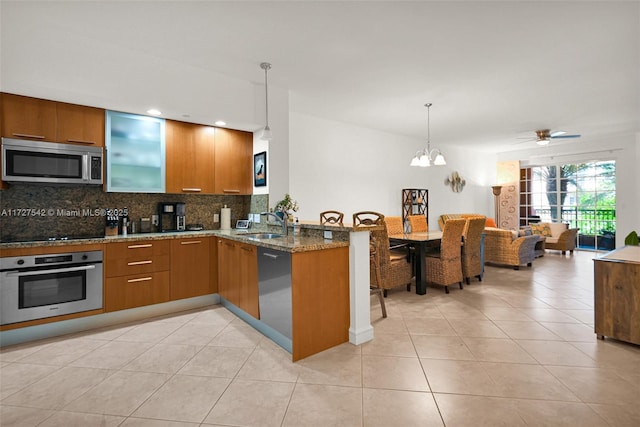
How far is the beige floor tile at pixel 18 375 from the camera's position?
6.58 feet

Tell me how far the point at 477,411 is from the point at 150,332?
8.92ft

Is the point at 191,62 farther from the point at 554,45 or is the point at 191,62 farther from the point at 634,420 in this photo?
the point at 634,420

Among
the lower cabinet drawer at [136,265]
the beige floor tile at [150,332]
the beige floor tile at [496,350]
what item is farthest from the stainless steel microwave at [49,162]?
the beige floor tile at [496,350]

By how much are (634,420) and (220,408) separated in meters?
2.25

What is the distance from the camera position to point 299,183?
496 cm

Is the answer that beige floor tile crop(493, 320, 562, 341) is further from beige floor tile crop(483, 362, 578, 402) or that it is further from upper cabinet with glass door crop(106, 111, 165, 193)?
upper cabinet with glass door crop(106, 111, 165, 193)

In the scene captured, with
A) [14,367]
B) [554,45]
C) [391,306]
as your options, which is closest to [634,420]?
[391,306]

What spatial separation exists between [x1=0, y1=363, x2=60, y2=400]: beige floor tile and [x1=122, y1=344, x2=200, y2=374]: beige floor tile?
0.54 metres

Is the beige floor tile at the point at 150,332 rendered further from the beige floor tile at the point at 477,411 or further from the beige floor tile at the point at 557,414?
the beige floor tile at the point at 557,414

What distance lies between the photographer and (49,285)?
9.03 ft

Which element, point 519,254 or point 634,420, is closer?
point 634,420

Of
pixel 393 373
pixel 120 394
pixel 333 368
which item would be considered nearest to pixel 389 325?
pixel 393 373

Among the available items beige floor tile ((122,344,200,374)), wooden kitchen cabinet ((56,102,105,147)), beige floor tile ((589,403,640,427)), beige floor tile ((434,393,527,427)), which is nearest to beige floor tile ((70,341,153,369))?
beige floor tile ((122,344,200,374))

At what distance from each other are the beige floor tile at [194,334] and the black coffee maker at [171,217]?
4.01ft
